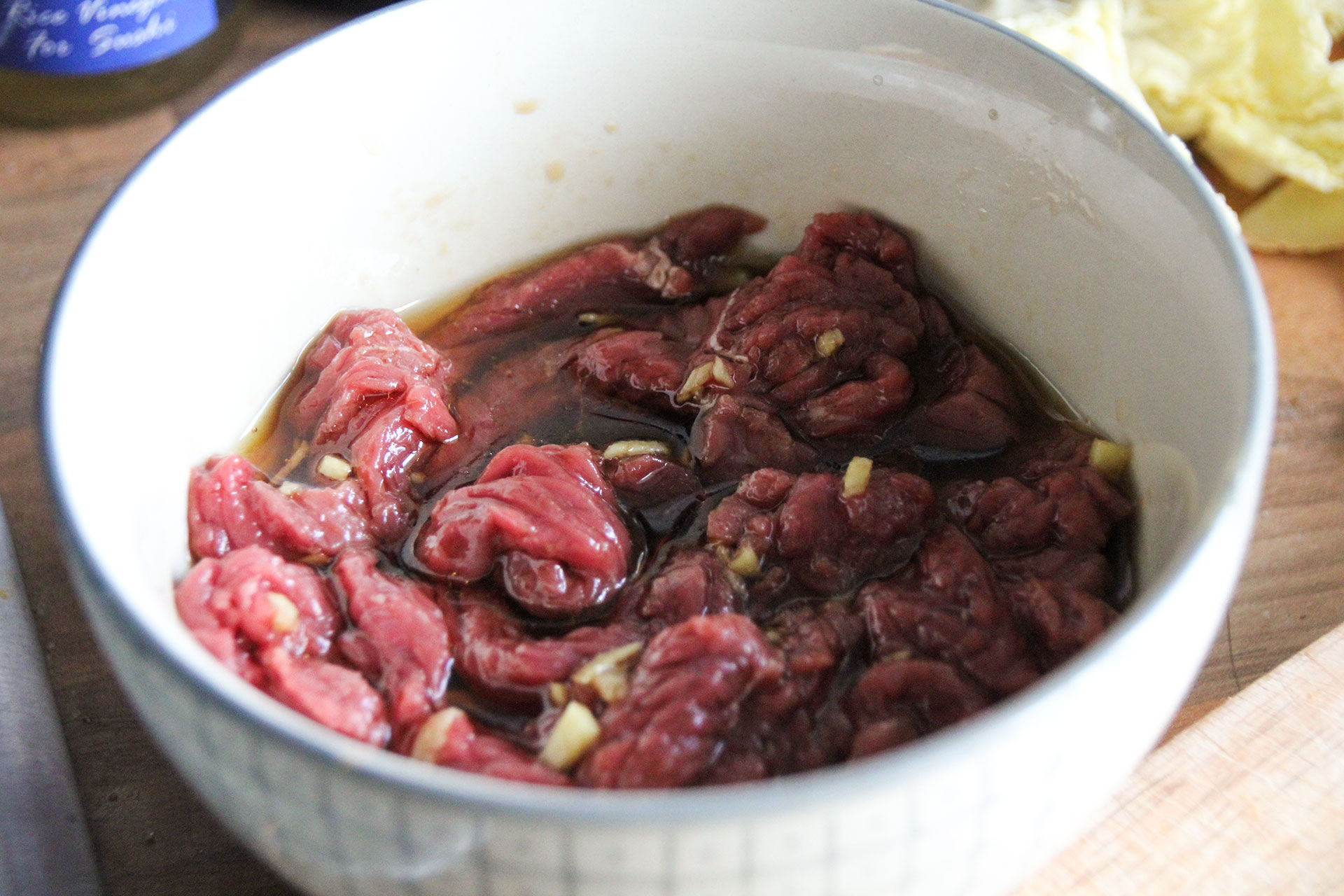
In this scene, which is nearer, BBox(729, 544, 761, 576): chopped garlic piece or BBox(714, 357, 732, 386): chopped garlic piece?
BBox(729, 544, 761, 576): chopped garlic piece

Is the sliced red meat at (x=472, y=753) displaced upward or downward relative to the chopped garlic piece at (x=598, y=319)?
upward

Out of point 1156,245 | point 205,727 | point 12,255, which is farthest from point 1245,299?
point 12,255

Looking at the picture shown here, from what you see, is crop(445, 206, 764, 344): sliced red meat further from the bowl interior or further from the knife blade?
the knife blade

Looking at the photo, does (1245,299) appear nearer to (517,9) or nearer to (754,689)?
(754,689)

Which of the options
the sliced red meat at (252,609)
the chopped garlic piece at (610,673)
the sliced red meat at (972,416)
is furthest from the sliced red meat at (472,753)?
the sliced red meat at (972,416)

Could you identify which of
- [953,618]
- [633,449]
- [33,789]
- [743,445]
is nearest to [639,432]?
[633,449]

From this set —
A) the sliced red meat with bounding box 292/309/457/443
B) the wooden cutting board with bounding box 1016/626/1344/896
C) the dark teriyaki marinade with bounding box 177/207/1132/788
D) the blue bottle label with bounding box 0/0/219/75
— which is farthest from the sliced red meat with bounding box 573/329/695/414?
the blue bottle label with bounding box 0/0/219/75

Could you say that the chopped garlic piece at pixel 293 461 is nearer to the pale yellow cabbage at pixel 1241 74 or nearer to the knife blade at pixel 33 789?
the knife blade at pixel 33 789
